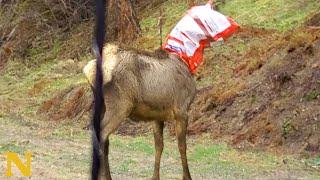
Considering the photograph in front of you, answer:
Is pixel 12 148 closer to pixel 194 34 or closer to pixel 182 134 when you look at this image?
pixel 182 134

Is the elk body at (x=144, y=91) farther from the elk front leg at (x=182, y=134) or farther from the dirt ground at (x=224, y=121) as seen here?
the dirt ground at (x=224, y=121)

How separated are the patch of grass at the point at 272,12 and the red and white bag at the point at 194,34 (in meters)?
11.2

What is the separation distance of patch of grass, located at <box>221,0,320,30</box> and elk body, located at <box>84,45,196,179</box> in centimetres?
1171

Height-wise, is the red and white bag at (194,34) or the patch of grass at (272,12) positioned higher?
the red and white bag at (194,34)

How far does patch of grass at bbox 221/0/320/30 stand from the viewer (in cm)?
2270

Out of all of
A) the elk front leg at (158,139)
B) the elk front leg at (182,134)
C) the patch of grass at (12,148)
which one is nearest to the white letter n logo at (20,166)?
the elk front leg at (158,139)

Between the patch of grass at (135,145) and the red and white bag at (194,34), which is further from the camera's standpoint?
the patch of grass at (135,145)

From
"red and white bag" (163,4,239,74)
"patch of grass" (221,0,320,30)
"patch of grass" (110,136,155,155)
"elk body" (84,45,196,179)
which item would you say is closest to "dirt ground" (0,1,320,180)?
"patch of grass" (110,136,155,155)

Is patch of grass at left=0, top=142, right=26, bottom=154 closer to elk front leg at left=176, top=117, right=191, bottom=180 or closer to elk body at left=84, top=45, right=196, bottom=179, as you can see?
elk front leg at left=176, top=117, right=191, bottom=180

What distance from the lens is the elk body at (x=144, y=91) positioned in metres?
10.0

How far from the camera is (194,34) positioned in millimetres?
10859

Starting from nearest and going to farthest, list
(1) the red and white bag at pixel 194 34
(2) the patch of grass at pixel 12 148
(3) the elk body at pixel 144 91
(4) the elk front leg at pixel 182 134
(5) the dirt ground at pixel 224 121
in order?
(3) the elk body at pixel 144 91 → (4) the elk front leg at pixel 182 134 → (1) the red and white bag at pixel 194 34 → (5) the dirt ground at pixel 224 121 → (2) the patch of grass at pixel 12 148

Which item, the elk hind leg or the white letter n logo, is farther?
the white letter n logo

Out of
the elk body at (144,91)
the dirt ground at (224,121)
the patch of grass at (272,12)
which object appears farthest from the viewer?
the patch of grass at (272,12)
